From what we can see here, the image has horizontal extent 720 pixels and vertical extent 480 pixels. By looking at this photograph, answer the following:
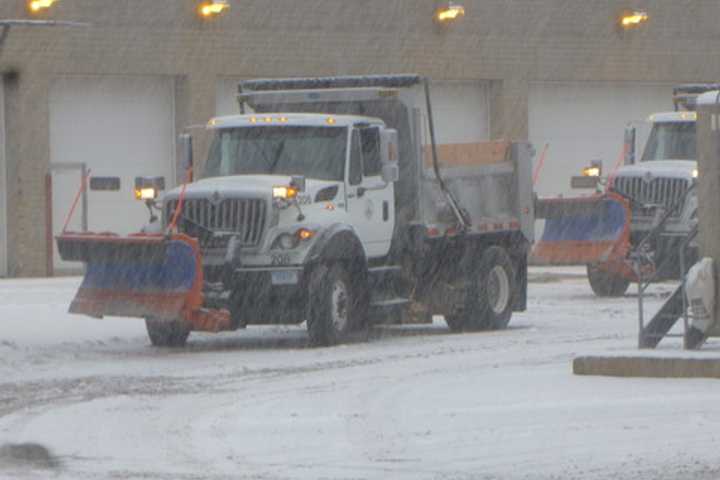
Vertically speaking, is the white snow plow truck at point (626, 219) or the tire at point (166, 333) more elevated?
the white snow plow truck at point (626, 219)

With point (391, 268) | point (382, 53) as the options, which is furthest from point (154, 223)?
point (382, 53)

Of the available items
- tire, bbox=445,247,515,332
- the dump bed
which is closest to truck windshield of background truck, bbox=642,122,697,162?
the dump bed

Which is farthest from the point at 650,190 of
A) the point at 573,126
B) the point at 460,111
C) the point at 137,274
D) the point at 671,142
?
the point at 573,126

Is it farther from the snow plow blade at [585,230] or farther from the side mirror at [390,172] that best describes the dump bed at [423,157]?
the snow plow blade at [585,230]

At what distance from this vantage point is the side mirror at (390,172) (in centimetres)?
2081

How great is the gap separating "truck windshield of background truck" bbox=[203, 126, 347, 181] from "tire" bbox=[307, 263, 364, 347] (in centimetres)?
118

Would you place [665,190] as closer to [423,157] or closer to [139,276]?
[423,157]

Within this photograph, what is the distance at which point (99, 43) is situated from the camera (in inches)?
1441

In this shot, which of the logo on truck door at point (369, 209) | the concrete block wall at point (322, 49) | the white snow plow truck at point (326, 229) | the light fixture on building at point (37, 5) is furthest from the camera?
the concrete block wall at point (322, 49)

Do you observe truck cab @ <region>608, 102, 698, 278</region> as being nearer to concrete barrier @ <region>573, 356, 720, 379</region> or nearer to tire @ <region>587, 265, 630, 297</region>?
tire @ <region>587, 265, 630, 297</region>

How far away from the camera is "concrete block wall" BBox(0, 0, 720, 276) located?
36.1 m

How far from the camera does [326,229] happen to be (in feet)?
65.9

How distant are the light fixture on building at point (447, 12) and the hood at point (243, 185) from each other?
67.9 ft

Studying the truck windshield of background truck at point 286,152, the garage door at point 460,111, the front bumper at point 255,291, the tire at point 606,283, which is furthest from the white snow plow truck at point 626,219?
the garage door at point 460,111
